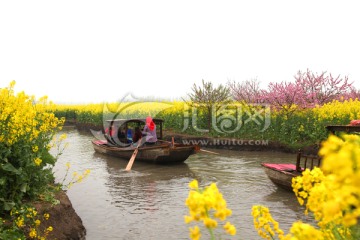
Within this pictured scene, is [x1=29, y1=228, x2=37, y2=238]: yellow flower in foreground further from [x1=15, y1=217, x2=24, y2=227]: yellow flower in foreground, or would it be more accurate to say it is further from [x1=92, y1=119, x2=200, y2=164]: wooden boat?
[x1=92, y1=119, x2=200, y2=164]: wooden boat

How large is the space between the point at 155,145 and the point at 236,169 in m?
4.03

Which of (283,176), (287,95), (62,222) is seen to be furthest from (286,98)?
(62,222)

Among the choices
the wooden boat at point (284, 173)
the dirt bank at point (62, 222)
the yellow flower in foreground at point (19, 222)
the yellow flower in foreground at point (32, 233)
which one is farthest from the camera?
the wooden boat at point (284, 173)

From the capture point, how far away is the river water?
7.79 m

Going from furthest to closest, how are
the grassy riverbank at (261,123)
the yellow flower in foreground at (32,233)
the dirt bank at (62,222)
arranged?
the grassy riverbank at (261,123)
the dirt bank at (62,222)
the yellow flower in foreground at (32,233)

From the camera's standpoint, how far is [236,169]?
1452cm

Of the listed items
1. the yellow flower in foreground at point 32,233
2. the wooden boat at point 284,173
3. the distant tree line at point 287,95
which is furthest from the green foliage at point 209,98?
the yellow flower in foreground at point 32,233

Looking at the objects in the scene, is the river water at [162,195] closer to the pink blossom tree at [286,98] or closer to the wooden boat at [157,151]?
the wooden boat at [157,151]

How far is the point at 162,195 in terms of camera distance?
10.6 m

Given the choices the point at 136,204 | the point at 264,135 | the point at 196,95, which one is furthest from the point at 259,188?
the point at 196,95

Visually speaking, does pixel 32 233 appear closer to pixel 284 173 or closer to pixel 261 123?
pixel 284 173

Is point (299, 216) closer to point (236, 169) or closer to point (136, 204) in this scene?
point (136, 204)

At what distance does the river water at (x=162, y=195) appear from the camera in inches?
307

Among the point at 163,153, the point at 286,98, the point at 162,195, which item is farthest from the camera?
the point at 286,98
